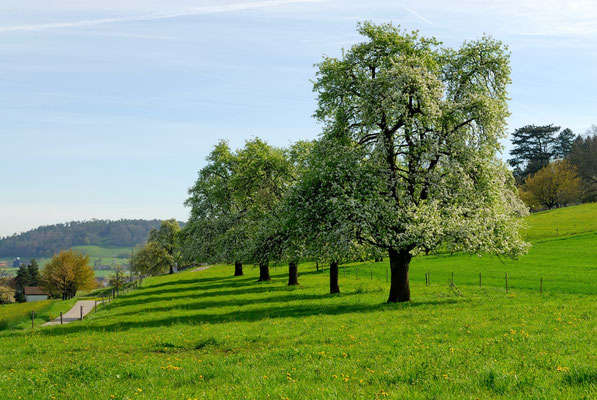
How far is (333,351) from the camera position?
15.3 m

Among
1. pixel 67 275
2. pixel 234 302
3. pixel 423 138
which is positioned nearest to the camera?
pixel 423 138

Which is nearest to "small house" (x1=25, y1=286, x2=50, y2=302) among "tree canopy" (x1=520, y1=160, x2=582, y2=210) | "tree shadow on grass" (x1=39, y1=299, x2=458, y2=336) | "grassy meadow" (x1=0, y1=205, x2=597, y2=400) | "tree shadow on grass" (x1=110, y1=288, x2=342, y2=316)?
"tree shadow on grass" (x1=110, y1=288, x2=342, y2=316)

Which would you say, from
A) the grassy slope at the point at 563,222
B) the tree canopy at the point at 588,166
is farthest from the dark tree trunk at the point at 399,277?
the tree canopy at the point at 588,166

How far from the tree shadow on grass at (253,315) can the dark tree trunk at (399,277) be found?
1.20 m

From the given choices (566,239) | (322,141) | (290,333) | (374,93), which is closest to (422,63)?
(374,93)

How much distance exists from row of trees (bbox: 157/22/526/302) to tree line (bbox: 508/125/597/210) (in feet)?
321

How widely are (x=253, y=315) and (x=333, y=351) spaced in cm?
1632

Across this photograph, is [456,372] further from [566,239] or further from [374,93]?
[566,239]

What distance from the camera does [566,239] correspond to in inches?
2886

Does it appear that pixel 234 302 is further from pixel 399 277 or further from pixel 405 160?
pixel 405 160

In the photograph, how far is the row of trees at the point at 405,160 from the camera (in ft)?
91.2

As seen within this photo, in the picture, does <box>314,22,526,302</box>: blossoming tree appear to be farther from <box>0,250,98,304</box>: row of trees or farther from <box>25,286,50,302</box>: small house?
<box>25,286,50,302</box>: small house

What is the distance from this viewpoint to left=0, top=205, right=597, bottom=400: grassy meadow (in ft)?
35.1

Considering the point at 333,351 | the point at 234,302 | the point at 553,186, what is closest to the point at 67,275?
the point at 234,302
